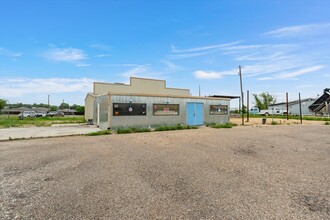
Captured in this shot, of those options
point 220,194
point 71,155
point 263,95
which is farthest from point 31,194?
point 263,95

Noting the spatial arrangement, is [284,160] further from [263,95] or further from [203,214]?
[263,95]

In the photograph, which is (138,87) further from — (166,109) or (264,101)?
(264,101)

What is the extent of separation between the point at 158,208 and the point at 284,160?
5.07 metres

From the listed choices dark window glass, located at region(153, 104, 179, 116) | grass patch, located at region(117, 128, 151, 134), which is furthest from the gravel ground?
dark window glass, located at region(153, 104, 179, 116)

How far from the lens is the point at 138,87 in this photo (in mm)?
28250

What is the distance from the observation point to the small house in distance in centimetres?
1462

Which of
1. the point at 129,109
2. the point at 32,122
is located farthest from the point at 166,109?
the point at 32,122

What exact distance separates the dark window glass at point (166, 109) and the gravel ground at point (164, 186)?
32.3 feet

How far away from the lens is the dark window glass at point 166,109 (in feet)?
53.9

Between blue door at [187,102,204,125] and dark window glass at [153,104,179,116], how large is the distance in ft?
4.54

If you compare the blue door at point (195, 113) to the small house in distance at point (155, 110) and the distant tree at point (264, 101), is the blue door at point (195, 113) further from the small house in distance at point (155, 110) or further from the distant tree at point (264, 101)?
the distant tree at point (264, 101)

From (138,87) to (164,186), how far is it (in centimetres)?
2508

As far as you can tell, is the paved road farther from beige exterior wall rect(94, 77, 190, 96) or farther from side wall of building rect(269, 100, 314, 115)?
side wall of building rect(269, 100, 314, 115)

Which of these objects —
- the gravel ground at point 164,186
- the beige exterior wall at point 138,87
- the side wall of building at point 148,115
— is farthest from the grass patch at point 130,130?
the beige exterior wall at point 138,87
